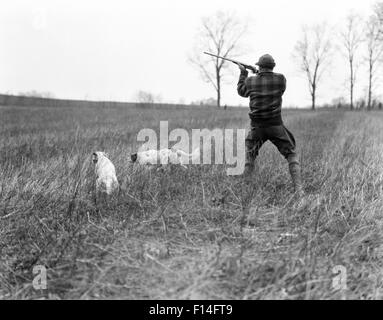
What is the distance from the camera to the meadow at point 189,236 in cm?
241

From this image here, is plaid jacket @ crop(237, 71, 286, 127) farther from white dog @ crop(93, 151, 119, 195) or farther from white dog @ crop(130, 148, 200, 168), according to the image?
white dog @ crop(93, 151, 119, 195)

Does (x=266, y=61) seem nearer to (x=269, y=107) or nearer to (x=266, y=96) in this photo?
(x=266, y=96)

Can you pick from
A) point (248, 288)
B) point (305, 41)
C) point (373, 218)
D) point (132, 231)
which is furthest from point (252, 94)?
point (305, 41)

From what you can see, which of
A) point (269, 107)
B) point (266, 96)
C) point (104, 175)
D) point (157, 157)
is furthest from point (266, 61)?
point (104, 175)

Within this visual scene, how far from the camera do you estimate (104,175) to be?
436cm

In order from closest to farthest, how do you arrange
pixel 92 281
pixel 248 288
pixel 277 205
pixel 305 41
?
pixel 248 288 < pixel 92 281 < pixel 277 205 < pixel 305 41

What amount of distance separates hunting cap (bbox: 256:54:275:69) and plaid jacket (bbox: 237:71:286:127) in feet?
0.32

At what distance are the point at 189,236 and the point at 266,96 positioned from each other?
229 cm

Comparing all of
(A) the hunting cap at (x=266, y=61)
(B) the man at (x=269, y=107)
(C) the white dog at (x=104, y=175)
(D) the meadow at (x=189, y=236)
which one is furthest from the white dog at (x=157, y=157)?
(A) the hunting cap at (x=266, y=61)

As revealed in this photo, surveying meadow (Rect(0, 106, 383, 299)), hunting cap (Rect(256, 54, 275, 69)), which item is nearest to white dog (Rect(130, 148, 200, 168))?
meadow (Rect(0, 106, 383, 299))

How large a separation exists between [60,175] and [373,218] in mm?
3613

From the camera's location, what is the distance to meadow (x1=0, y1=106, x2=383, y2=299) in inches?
95.0

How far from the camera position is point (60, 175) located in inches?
180

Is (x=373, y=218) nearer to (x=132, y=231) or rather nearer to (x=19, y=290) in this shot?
A: (x=132, y=231)
